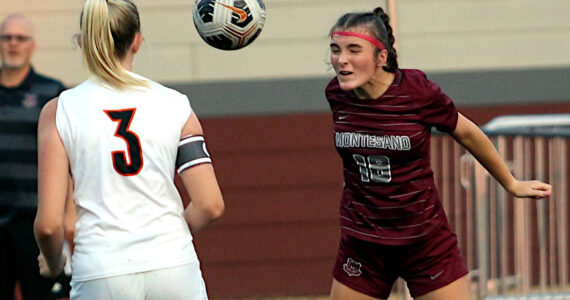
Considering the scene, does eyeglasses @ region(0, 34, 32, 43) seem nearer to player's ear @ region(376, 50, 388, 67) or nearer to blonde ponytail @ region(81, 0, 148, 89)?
player's ear @ region(376, 50, 388, 67)

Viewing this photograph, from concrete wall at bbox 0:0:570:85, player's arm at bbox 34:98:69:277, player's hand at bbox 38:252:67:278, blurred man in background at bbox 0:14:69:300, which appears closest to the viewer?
player's arm at bbox 34:98:69:277

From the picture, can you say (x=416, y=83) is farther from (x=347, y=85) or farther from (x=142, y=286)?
(x=142, y=286)

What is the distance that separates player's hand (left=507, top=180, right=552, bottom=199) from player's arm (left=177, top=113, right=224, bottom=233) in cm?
180

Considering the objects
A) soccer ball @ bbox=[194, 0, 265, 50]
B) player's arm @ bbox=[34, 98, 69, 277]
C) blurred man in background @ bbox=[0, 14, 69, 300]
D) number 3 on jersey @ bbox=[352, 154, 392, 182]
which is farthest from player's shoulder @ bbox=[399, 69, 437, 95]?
blurred man in background @ bbox=[0, 14, 69, 300]

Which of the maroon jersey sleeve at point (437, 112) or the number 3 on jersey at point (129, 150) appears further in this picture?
the maroon jersey sleeve at point (437, 112)

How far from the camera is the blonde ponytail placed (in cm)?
325

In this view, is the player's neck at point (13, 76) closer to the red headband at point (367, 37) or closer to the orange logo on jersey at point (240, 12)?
the orange logo on jersey at point (240, 12)

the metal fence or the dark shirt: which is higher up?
the dark shirt

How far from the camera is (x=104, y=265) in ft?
10.7

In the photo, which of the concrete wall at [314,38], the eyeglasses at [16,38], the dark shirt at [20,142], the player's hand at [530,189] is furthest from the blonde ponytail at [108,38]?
the concrete wall at [314,38]

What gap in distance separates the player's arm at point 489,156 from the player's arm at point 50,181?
195 cm

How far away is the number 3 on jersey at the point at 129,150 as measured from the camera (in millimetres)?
3221

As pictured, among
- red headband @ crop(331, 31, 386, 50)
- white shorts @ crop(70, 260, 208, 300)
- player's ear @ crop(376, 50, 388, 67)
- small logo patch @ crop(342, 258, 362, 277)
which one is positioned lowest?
small logo patch @ crop(342, 258, 362, 277)

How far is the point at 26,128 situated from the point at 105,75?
2.84 meters
